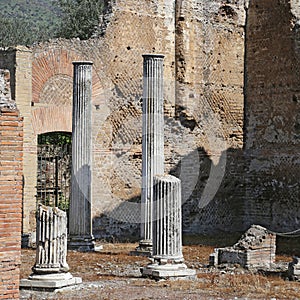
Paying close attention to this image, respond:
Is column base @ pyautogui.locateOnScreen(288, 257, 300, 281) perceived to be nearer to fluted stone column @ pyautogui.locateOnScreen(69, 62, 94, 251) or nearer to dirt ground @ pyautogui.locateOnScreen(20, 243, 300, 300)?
dirt ground @ pyautogui.locateOnScreen(20, 243, 300, 300)

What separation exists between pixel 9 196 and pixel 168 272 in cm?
449

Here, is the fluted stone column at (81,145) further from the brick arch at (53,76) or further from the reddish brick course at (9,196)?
the reddish brick course at (9,196)

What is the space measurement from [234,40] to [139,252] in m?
7.34

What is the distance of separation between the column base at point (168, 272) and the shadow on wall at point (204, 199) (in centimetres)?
597

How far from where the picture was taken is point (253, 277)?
1155 centimetres

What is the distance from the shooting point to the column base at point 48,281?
10383 millimetres

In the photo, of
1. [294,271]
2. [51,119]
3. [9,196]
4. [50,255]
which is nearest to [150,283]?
[50,255]

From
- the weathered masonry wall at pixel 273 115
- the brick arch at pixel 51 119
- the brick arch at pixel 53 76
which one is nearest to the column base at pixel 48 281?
the brick arch at pixel 51 119

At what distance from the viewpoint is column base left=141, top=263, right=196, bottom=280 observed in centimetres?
1144

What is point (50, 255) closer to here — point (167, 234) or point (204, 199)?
point (167, 234)

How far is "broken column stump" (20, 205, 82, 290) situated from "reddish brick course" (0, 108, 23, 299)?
294cm

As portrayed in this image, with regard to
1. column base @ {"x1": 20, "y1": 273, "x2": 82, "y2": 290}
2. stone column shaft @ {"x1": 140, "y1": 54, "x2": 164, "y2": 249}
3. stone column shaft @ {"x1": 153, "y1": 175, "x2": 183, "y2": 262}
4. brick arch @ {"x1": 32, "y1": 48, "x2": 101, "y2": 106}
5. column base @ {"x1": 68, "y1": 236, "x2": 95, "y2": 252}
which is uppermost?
brick arch @ {"x1": 32, "y1": 48, "x2": 101, "y2": 106}

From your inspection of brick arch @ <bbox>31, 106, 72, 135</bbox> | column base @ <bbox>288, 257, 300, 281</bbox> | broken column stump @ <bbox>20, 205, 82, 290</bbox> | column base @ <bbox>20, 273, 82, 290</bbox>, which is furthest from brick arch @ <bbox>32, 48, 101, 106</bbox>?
column base @ <bbox>288, 257, 300, 281</bbox>

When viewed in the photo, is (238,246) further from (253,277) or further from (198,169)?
(198,169)
